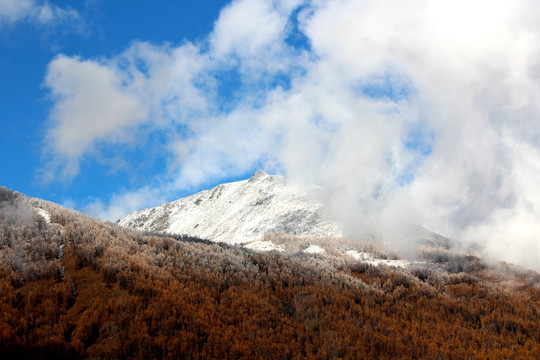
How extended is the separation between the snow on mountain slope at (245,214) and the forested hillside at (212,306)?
17.4m

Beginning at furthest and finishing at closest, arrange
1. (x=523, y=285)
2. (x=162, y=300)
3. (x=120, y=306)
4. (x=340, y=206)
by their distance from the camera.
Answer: (x=340, y=206)
(x=523, y=285)
(x=162, y=300)
(x=120, y=306)

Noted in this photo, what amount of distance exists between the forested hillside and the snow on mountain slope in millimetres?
17361

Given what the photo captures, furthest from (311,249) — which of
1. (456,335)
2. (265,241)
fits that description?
(456,335)

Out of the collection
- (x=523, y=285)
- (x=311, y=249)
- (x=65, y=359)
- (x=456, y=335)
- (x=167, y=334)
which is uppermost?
(x=311, y=249)

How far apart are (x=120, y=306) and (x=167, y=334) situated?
6.41 ft

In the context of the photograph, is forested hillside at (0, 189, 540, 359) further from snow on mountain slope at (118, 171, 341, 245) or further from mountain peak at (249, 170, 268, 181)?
mountain peak at (249, 170, 268, 181)

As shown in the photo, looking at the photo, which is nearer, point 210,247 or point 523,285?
point 523,285

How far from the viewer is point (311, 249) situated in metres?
29.6

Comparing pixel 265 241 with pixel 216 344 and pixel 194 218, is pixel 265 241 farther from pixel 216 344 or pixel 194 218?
pixel 194 218

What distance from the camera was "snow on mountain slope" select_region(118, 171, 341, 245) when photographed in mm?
45094

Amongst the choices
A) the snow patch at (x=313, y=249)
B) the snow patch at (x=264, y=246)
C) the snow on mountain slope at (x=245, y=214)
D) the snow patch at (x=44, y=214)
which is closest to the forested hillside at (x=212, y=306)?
the snow patch at (x=44, y=214)

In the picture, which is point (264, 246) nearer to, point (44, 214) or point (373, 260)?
point (373, 260)

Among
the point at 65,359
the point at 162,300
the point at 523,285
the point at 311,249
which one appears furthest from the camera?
the point at 311,249

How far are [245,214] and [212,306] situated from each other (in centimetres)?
4400
